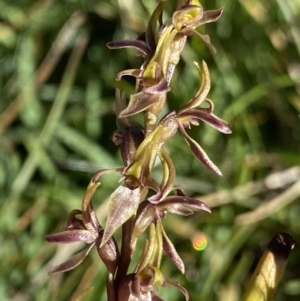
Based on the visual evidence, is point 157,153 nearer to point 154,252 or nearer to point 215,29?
point 154,252

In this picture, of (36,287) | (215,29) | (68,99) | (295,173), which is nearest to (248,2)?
(215,29)

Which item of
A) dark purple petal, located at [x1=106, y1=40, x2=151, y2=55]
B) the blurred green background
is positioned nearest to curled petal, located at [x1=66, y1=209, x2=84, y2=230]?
dark purple petal, located at [x1=106, y1=40, x2=151, y2=55]

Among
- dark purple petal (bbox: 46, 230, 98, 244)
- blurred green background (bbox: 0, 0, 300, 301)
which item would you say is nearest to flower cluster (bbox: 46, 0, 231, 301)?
dark purple petal (bbox: 46, 230, 98, 244)

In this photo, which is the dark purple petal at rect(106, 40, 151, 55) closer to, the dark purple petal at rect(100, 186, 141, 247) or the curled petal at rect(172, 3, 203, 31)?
the curled petal at rect(172, 3, 203, 31)

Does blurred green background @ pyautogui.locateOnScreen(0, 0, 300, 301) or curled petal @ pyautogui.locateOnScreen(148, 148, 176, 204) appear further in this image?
blurred green background @ pyautogui.locateOnScreen(0, 0, 300, 301)

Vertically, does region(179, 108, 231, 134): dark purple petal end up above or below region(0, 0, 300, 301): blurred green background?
above

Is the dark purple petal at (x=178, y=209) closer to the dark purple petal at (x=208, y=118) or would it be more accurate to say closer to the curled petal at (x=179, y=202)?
the curled petal at (x=179, y=202)

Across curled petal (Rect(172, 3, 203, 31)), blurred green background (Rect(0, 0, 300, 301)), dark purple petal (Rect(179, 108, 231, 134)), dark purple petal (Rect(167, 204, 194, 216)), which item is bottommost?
blurred green background (Rect(0, 0, 300, 301))
